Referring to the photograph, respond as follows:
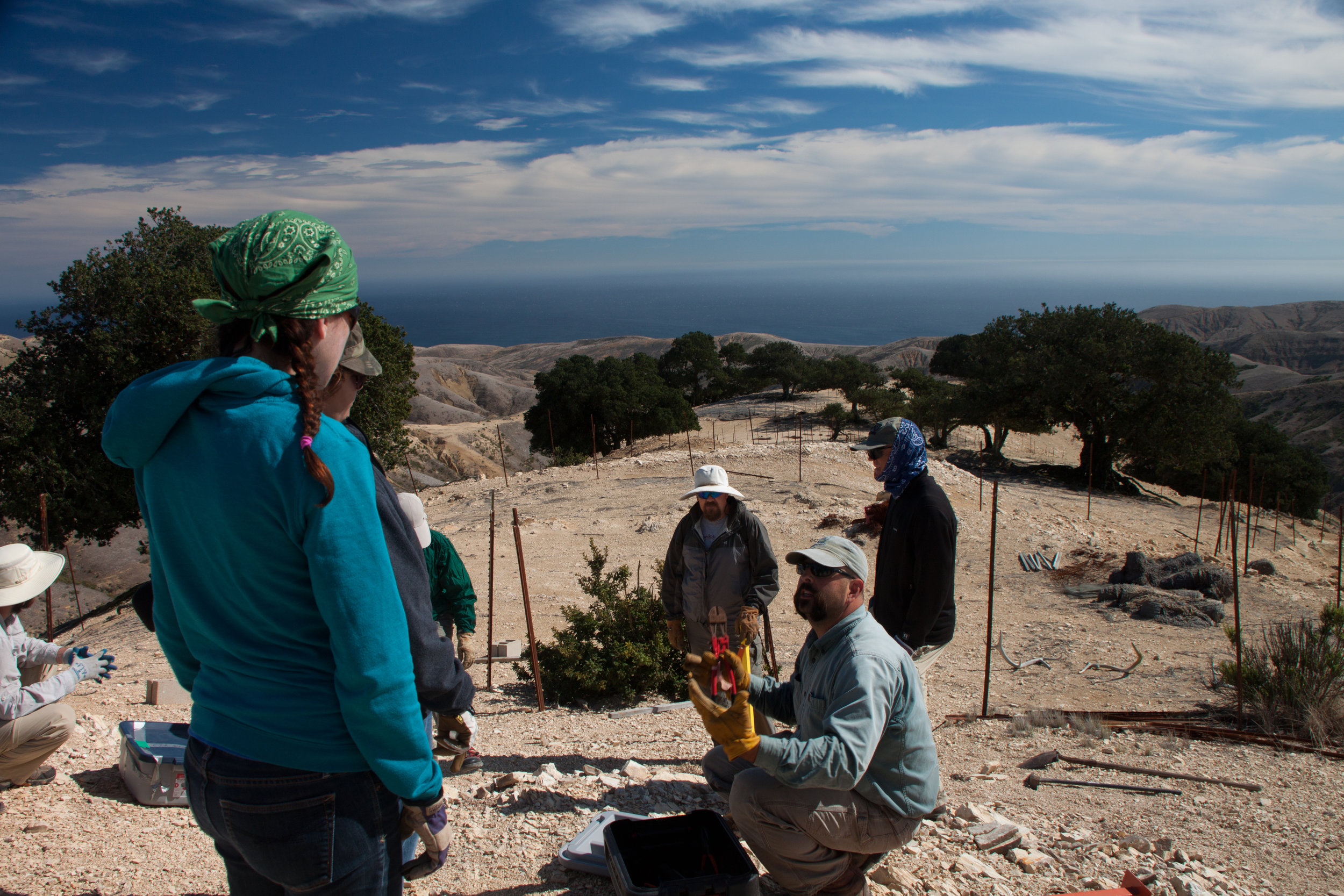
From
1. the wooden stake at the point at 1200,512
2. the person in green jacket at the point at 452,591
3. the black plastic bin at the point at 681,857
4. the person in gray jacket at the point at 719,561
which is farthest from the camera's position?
the wooden stake at the point at 1200,512

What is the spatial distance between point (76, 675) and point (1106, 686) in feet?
24.5

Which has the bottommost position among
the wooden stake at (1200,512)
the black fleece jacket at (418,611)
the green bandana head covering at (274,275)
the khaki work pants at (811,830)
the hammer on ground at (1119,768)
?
the wooden stake at (1200,512)

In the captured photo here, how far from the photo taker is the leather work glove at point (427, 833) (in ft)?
4.99

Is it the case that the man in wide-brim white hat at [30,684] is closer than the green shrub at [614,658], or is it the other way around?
the man in wide-brim white hat at [30,684]

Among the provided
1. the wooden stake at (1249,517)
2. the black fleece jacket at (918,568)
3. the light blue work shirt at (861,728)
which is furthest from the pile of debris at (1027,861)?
the wooden stake at (1249,517)

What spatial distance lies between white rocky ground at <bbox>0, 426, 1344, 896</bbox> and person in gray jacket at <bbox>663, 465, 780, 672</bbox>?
921 mm

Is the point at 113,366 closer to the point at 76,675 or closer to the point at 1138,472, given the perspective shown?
the point at 76,675

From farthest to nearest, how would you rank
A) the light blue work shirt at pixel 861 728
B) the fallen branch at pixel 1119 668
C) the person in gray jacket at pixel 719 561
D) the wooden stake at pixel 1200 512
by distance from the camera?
the wooden stake at pixel 1200 512
the fallen branch at pixel 1119 668
the person in gray jacket at pixel 719 561
the light blue work shirt at pixel 861 728

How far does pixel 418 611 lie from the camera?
4.77ft

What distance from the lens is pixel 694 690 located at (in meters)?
2.32

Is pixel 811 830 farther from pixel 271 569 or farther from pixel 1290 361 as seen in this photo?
pixel 1290 361

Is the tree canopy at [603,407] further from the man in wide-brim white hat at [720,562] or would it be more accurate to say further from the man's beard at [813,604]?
the man's beard at [813,604]

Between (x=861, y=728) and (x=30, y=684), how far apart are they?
397 centimetres

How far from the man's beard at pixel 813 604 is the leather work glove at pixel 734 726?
47cm
